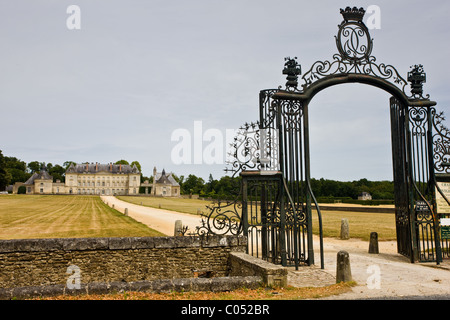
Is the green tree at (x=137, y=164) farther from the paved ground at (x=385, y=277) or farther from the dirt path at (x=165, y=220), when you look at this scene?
the paved ground at (x=385, y=277)

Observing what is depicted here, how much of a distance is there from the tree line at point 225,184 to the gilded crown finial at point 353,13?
15.7 feet

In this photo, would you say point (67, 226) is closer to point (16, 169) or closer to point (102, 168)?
point (16, 169)

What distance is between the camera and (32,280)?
295 inches

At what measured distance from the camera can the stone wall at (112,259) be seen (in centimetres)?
747

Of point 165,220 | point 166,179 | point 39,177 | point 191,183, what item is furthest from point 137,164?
point 165,220

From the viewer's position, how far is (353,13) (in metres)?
9.10

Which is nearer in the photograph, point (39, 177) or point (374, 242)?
point (374, 242)

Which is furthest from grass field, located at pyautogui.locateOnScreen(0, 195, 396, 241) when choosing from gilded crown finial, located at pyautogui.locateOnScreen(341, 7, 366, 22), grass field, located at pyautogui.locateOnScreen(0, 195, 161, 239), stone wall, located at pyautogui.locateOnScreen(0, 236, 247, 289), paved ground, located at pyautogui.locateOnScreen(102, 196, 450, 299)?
gilded crown finial, located at pyautogui.locateOnScreen(341, 7, 366, 22)

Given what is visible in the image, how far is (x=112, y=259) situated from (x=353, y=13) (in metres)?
8.01

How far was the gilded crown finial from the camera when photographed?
906 centimetres

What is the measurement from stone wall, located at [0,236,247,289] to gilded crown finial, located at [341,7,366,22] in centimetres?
588
